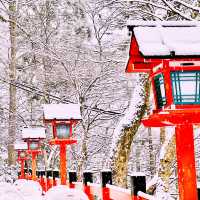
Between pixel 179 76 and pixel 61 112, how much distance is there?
29.7 feet

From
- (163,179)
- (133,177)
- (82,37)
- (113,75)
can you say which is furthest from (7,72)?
(133,177)

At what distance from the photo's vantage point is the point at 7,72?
27.6m

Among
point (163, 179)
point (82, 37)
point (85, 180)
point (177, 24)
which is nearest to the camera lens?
point (177, 24)

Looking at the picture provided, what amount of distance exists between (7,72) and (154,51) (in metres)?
24.2

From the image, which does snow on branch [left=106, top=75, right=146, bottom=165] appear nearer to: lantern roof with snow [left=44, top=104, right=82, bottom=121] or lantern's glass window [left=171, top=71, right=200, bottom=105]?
lantern roof with snow [left=44, top=104, right=82, bottom=121]

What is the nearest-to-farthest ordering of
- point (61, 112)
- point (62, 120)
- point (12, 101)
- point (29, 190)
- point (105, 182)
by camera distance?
point (105, 182)
point (29, 190)
point (62, 120)
point (61, 112)
point (12, 101)

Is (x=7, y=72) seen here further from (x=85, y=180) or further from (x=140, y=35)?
(x=140, y=35)

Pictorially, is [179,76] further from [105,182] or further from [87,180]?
[87,180]

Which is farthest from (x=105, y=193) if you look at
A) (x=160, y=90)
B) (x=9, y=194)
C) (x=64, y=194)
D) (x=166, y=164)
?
(x=9, y=194)

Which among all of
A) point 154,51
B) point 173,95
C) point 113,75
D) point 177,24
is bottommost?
point 173,95

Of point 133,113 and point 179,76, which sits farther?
point 133,113

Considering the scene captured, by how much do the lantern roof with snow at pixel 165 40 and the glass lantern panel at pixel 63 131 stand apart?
8.40 m

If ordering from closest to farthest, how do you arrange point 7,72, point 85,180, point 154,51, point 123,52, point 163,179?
point 154,51 → point 85,180 → point 163,179 → point 123,52 → point 7,72

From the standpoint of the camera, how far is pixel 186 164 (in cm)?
419
